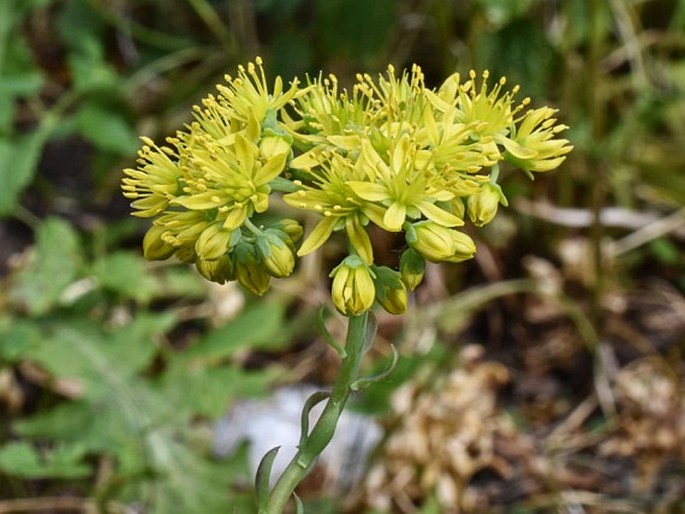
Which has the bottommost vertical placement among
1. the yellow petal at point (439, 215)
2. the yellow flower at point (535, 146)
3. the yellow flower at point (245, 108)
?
the yellow flower at point (535, 146)

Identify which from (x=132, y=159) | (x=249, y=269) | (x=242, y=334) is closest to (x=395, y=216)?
(x=249, y=269)

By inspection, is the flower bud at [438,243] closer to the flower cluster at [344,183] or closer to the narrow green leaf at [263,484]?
the flower cluster at [344,183]

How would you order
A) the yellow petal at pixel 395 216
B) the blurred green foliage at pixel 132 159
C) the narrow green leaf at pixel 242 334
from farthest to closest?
the narrow green leaf at pixel 242 334, the blurred green foliage at pixel 132 159, the yellow petal at pixel 395 216

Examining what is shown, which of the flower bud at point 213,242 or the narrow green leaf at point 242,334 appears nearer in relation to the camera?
the flower bud at point 213,242

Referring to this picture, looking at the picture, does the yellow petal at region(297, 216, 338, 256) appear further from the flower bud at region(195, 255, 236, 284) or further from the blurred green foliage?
the blurred green foliage

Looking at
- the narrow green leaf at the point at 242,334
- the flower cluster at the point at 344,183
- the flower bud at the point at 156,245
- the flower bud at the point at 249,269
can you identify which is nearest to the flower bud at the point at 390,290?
the flower cluster at the point at 344,183

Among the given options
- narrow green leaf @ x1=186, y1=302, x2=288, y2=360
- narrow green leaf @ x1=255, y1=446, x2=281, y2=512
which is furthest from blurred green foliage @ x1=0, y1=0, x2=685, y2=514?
narrow green leaf @ x1=255, y1=446, x2=281, y2=512

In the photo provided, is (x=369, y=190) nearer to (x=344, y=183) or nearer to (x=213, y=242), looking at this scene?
(x=344, y=183)

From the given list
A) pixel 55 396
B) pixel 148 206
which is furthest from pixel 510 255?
pixel 148 206
